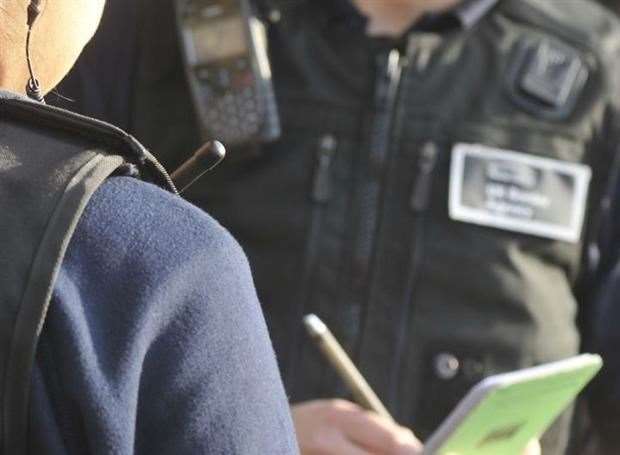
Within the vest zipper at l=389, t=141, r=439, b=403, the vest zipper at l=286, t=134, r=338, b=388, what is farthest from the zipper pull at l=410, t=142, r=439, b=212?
the vest zipper at l=286, t=134, r=338, b=388

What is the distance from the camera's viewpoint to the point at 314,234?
200cm

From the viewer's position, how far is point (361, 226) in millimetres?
1993

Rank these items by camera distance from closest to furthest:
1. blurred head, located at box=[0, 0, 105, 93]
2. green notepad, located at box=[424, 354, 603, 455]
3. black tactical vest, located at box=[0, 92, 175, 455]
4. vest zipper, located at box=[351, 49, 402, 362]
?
black tactical vest, located at box=[0, 92, 175, 455]
blurred head, located at box=[0, 0, 105, 93]
green notepad, located at box=[424, 354, 603, 455]
vest zipper, located at box=[351, 49, 402, 362]

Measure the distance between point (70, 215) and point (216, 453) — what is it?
18 cm

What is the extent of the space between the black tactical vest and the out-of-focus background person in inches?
40.9

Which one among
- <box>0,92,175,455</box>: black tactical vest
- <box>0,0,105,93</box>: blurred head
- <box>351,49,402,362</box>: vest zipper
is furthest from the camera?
<box>351,49,402,362</box>: vest zipper

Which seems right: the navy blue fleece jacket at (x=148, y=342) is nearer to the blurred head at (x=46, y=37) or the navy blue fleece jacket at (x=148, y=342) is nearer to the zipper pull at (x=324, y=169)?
the blurred head at (x=46, y=37)

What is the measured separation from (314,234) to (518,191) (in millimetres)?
303

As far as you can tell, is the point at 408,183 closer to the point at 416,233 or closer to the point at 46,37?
the point at 416,233

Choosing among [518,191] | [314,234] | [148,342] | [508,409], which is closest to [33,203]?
[148,342]

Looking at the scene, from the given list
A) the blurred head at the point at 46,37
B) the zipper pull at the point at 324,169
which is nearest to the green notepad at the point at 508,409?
the zipper pull at the point at 324,169

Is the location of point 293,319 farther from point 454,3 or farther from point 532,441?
point 454,3

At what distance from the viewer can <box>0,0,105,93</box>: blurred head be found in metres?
1.03

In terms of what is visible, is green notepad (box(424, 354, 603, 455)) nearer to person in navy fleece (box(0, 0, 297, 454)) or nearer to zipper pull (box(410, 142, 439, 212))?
zipper pull (box(410, 142, 439, 212))
